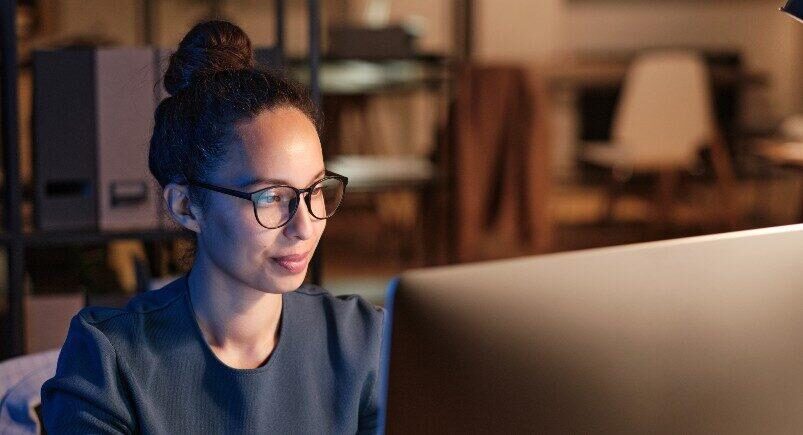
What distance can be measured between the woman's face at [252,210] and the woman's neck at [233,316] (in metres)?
0.02

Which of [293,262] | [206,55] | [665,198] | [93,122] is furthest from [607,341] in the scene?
[665,198]

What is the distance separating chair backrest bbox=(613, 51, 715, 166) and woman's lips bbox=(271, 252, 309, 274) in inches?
174

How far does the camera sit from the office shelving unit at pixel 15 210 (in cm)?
197

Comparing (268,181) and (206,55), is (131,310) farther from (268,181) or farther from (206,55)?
(206,55)

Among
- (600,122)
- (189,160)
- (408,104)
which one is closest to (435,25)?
(408,104)

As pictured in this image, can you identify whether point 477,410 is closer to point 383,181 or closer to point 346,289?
point 383,181

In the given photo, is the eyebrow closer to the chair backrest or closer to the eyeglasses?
the eyeglasses

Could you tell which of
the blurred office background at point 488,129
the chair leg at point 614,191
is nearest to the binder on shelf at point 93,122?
the blurred office background at point 488,129

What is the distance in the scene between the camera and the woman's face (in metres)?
0.95

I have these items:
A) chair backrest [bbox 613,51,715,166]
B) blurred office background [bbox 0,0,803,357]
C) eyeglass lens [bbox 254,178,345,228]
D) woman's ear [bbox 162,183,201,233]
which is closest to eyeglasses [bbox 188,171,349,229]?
eyeglass lens [bbox 254,178,345,228]

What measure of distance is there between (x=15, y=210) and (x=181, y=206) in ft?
3.57

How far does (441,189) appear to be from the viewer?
4148 mm

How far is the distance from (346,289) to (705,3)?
14.2 feet

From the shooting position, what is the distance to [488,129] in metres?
4.16
